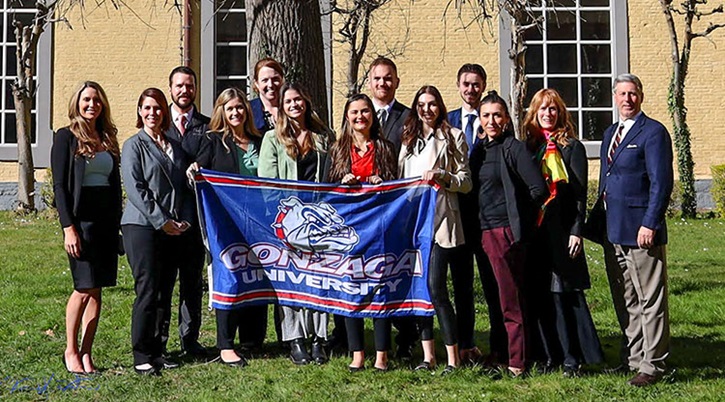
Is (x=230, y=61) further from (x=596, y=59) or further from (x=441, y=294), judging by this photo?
(x=441, y=294)

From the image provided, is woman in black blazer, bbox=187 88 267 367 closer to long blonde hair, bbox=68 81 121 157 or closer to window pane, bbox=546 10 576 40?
long blonde hair, bbox=68 81 121 157

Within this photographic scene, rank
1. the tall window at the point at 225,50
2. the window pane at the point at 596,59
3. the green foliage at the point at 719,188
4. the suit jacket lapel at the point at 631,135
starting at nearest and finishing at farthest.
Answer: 1. the suit jacket lapel at the point at 631,135
2. the green foliage at the point at 719,188
3. the tall window at the point at 225,50
4. the window pane at the point at 596,59

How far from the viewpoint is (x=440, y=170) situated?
687 centimetres

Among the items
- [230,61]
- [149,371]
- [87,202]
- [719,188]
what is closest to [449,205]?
[149,371]

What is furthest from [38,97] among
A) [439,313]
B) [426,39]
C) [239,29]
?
[439,313]

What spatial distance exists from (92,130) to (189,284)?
59.7 inches

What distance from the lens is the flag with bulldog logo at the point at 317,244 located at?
7145 mm

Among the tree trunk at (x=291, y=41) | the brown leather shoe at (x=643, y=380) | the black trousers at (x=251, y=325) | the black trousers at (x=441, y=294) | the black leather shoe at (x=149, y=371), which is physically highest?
the tree trunk at (x=291, y=41)

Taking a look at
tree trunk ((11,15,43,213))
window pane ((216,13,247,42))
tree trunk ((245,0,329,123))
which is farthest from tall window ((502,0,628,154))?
tree trunk ((245,0,329,123))

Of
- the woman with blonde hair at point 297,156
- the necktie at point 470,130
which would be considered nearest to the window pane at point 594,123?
the necktie at point 470,130

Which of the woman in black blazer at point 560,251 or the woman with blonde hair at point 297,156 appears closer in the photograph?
the woman in black blazer at point 560,251

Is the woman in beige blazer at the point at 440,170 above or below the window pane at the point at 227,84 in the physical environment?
below

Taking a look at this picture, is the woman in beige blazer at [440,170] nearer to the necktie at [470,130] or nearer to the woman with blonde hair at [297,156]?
the necktie at [470,130]

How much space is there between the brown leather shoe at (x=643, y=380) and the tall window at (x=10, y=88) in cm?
1796
